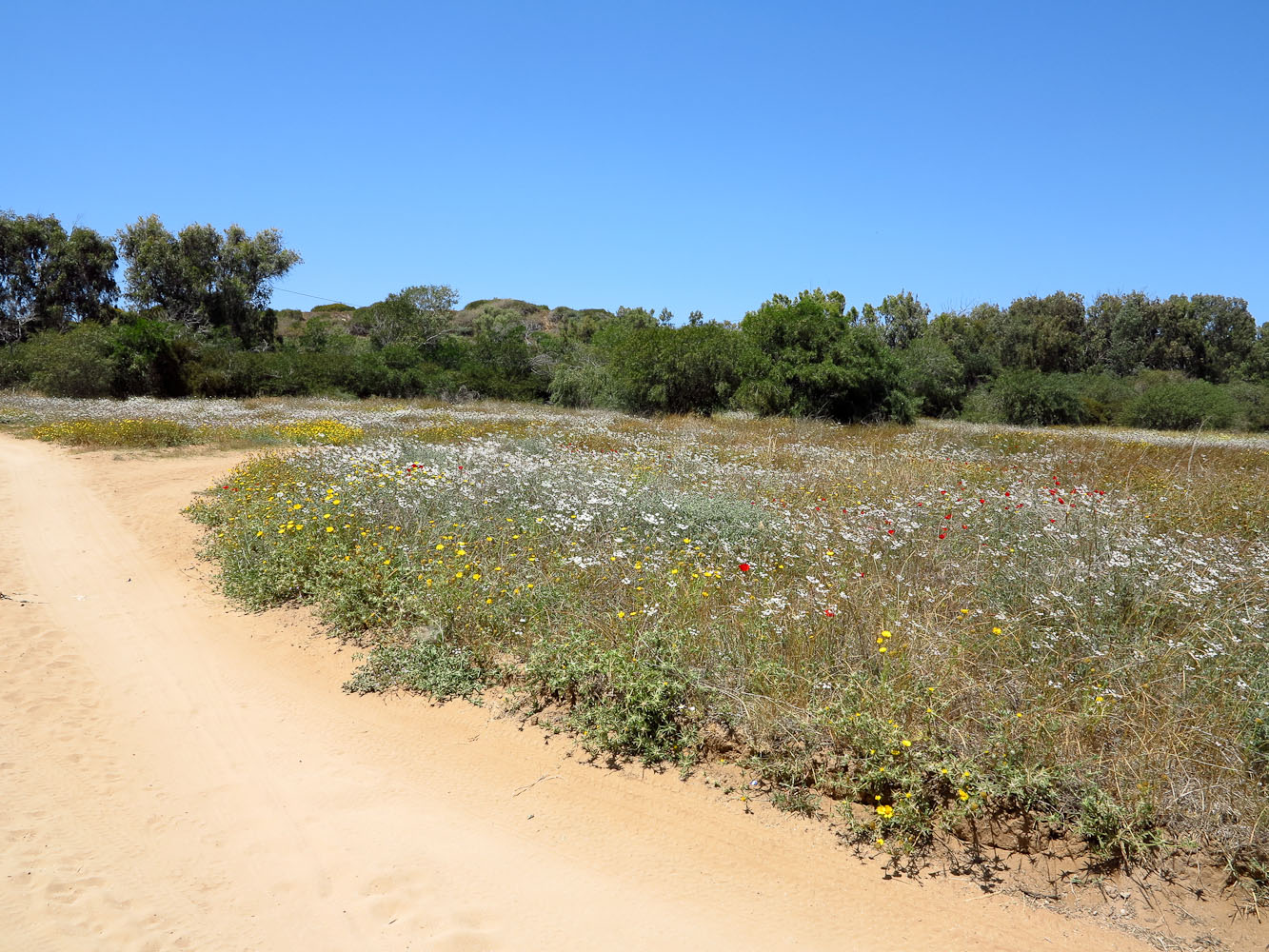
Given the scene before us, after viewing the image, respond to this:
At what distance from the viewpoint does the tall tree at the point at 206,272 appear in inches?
1683

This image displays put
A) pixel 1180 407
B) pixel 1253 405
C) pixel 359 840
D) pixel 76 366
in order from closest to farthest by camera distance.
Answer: pixel 359 840
pixel 76 366
pixel 1180 407
pixel 1253 405

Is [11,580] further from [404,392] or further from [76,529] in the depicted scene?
[404,392]

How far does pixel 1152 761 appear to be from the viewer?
3.69 meters

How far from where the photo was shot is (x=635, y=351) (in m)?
29.3

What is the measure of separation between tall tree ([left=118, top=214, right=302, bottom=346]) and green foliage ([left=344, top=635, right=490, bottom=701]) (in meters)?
42.3

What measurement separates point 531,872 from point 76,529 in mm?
8573

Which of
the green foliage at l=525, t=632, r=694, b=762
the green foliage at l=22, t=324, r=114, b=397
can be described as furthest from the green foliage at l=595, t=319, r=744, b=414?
the green foliage at l=525, t=632, r=694, b=762

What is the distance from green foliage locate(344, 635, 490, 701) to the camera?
5145 mm

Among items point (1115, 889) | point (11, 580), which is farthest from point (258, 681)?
point (1115, 889)

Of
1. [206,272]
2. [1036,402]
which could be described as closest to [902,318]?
[1036,402]

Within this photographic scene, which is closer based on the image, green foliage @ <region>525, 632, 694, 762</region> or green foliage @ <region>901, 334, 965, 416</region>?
green foliage @ <region>525, 632, 694, 762</region>

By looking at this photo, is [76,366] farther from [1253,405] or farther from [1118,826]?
[1253,405]

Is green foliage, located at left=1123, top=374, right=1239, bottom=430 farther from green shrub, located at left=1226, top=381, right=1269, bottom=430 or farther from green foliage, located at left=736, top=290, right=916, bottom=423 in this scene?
green foliage, located at left=736, top=290, right=916, bottom=423

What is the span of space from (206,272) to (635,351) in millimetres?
29582
